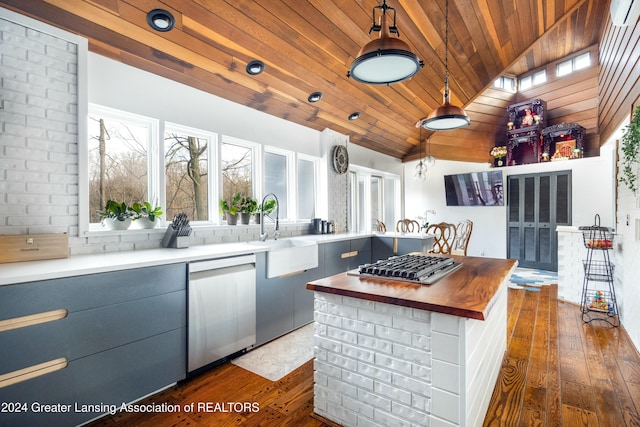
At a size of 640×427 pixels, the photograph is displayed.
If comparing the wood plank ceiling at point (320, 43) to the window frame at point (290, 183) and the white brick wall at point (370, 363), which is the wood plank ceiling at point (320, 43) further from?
the white brick wall at point (370, 363)

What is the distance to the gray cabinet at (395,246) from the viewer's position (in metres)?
4.11

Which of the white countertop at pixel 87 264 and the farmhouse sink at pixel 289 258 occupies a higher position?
the white countertop at pixel 87 264

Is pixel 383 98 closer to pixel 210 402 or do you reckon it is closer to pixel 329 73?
pixel 329 73

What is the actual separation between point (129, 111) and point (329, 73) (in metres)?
2.04

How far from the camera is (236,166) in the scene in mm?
3463

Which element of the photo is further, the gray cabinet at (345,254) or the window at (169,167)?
the gray cabinet at (345,254)

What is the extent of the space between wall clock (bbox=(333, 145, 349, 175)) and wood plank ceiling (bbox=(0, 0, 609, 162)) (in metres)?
0.33

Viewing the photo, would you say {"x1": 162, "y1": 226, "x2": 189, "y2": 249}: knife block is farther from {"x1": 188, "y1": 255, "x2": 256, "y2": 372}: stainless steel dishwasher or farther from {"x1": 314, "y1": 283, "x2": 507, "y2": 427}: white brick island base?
{"x1": 314, "y1": 283, "x2": 507, "y2": 427}: white brick island base

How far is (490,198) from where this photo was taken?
21.7ft

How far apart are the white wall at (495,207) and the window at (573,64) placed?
170 centimetres

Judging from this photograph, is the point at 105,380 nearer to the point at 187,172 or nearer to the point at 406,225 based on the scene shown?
the point at 187,172

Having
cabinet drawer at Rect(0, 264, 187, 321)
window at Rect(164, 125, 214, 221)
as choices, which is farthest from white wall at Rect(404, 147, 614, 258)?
cabinet drawer at Rect(0, 264, 187, 321)

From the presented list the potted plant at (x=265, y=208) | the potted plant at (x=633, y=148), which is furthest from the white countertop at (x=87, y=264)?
the potted plant at (x=633, y=148)

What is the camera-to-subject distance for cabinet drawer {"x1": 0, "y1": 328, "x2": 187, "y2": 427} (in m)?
1.51
